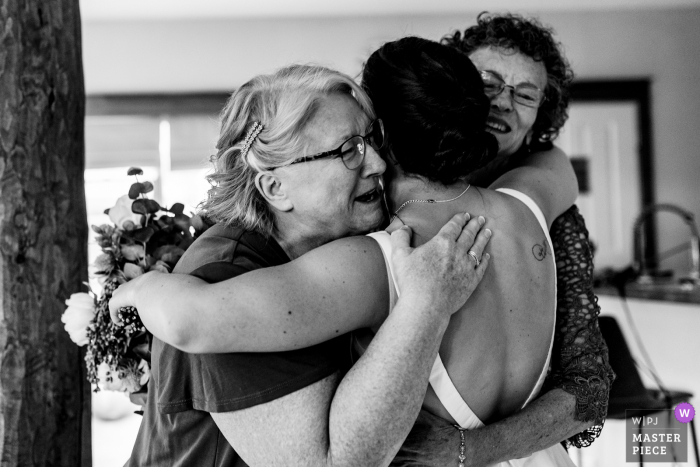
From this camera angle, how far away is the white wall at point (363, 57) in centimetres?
642

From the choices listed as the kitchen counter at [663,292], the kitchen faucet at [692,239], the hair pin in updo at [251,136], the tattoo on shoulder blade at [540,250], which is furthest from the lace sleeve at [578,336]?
the kitchen faucet at [692,239]

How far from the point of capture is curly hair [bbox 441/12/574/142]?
1.71 meters

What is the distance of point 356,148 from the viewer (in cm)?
128

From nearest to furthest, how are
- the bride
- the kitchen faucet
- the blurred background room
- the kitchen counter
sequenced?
the bride, the kitchen counter, the kitchen faucet, the blurred background room

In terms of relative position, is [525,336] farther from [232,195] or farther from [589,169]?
[589,169]

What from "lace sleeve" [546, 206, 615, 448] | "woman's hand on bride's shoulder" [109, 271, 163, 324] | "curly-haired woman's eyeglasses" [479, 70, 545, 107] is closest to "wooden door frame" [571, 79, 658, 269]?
"curly-haired woman's eyeglasses" [479, 70, 545, 107]

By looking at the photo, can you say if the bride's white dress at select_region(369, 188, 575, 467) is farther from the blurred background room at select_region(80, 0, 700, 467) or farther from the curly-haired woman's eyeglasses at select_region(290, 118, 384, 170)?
the blurred background room at select_region(80, 0, 700, 467)

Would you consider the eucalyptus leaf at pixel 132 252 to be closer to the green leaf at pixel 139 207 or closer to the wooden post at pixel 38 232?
the green leaf at pixel 139 207

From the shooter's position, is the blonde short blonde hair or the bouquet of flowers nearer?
the blonde short blonde hair

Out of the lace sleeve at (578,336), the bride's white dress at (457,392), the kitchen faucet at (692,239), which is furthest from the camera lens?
the kitchen faucet at (692,239)

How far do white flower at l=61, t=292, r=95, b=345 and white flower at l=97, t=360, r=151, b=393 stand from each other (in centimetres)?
9

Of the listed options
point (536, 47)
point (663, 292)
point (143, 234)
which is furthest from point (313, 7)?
point (143, 234)

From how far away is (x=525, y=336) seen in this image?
4.36 ft

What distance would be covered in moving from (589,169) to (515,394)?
575 centimetres
